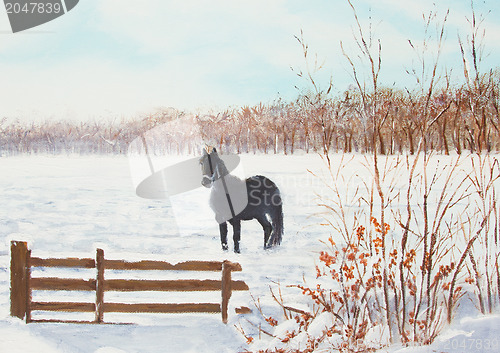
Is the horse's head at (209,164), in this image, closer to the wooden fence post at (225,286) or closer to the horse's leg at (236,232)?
the horse's leg at (236,232)

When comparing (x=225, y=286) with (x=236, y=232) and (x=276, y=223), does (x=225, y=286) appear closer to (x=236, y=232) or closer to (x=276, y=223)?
(x=236, y=232)

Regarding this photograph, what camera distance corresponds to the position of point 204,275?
642 cm

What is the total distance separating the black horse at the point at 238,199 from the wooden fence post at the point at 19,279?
9.18ft

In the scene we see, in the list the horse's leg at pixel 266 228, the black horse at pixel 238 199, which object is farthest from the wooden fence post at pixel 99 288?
the horse's leg at pixel 266 228

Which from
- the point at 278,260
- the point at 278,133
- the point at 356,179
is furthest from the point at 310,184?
the point at 278,133

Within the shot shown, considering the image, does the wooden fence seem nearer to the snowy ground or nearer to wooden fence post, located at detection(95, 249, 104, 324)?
wooden fence post, located at detection(95, 249, 104, 324)

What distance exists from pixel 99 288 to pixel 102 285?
0.17 feet

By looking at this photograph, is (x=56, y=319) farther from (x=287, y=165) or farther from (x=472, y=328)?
(x=287, y=165)

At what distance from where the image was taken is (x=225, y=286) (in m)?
6.06

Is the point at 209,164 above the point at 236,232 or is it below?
above

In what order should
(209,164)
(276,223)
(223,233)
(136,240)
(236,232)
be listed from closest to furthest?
(209,164) → (236,232) → (223,233) → (276,223) → (136,240)

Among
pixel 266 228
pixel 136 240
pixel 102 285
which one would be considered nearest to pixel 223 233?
pixel 266 228

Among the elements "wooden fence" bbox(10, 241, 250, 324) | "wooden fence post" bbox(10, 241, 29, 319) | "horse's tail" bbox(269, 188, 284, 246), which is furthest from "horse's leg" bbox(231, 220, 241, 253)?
"wooden fence post" bbox(10, 241, 29, 319)

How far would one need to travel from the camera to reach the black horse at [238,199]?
7520mm
